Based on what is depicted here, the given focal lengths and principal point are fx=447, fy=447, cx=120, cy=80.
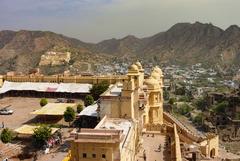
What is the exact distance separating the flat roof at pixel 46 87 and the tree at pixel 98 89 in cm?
191

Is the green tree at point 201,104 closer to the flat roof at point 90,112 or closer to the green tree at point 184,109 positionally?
the green tree at point 184,109

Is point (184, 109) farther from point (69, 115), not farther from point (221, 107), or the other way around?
point (69, 115)

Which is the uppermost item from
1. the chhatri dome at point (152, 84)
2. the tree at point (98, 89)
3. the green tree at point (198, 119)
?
the chhatri dome at point (152, 84)

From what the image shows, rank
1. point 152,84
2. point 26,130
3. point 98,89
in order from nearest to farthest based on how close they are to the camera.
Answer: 1. point 26,130
2. point 152,84
3. point 98,89

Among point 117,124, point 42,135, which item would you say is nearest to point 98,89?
point 42,135

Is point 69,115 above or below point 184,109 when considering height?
above

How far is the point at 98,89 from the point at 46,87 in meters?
7.62

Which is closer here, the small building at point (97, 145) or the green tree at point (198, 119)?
the small building at point (97, 145)

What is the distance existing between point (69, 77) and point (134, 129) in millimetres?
21601

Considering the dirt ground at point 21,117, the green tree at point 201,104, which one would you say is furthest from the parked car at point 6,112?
the green tree at point 201,104

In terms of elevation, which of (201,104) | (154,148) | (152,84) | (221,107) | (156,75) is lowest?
(201,104)

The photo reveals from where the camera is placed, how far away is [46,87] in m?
47.6

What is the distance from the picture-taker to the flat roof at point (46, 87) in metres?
46.0

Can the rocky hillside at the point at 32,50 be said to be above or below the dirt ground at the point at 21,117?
above
